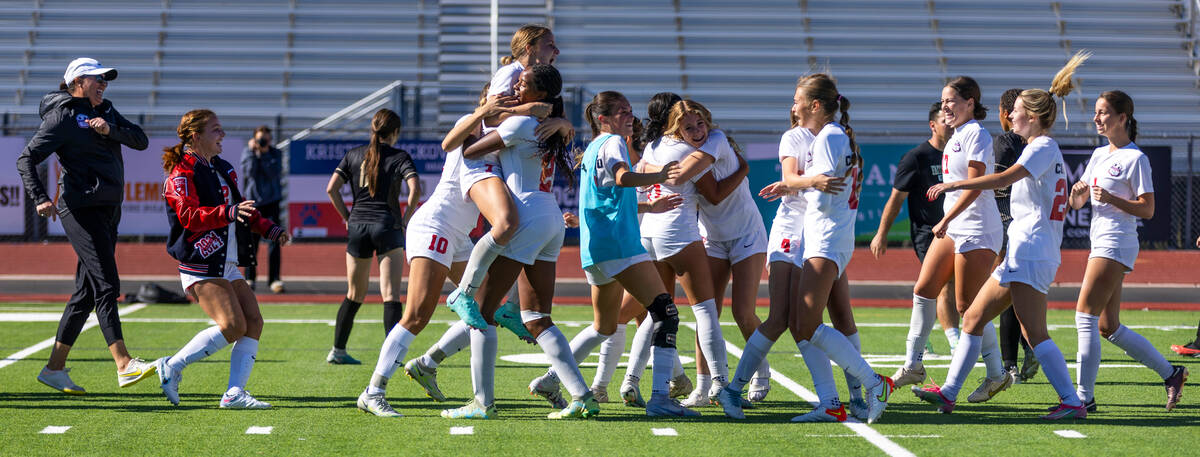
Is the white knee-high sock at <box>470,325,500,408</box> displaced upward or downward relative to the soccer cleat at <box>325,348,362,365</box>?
upward

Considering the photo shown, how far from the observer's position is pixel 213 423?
6117 millimetres

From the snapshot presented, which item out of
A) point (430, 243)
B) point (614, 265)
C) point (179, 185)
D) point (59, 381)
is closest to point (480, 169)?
point (430, 243)

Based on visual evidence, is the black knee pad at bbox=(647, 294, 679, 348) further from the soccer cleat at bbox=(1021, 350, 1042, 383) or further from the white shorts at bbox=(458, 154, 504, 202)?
the soccer cleat at bbox=(1021, 350, 1042, 383)

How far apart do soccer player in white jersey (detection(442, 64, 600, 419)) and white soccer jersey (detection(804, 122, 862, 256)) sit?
3.97 feet

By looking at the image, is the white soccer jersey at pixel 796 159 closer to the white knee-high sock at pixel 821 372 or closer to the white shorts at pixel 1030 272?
the white knee-high sock at pixel 821 372

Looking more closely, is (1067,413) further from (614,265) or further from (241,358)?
(241,358)

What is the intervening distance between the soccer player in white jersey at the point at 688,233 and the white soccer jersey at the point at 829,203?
2.07 feet

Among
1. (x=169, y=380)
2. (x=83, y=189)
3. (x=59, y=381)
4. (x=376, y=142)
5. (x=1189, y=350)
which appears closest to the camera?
(x=169, y=380)

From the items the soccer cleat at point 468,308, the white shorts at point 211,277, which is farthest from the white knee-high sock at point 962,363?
the white shorts at point 211,277

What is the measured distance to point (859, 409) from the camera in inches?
247

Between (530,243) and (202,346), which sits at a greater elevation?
(530,243)

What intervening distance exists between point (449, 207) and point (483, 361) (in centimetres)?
84

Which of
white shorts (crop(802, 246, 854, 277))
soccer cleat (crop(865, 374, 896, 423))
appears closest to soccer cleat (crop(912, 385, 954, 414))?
soccer cleat (crop(865, 374, 896, 423))

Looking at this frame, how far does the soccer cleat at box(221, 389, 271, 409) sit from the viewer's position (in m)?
6.59
